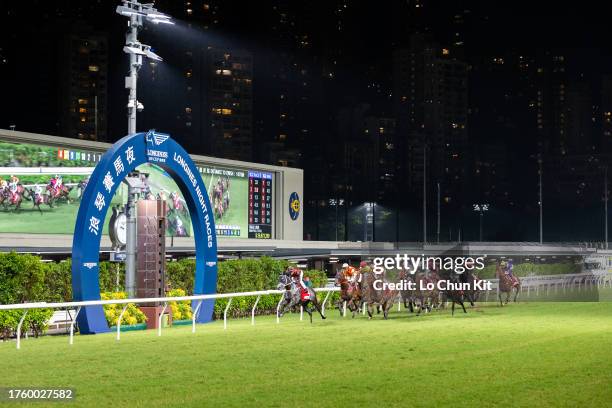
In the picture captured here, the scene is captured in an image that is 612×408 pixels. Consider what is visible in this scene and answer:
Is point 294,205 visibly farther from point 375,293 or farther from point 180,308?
point 180,308

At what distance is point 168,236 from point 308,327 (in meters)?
18.6

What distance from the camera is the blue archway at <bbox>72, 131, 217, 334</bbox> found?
17672mm

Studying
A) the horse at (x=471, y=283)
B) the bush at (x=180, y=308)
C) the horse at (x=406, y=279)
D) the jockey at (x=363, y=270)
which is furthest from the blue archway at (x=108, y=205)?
the horse at (x=471, y=283)

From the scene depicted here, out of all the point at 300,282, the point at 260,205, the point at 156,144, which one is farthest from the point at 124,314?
the point at 260,205

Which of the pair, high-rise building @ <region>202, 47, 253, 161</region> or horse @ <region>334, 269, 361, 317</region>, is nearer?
horse @ <region>334, 269, 361, 317</region>

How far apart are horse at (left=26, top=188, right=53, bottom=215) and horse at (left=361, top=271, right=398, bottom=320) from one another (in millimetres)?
13086

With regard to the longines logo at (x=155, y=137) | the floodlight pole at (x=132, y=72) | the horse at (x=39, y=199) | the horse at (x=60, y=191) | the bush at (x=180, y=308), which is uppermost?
the floodlight pole at (x=132, y=72)

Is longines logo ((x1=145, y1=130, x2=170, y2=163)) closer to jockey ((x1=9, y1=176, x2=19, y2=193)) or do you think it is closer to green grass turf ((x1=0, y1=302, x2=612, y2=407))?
green grass turf ((x1=0, y1=302, x2=612, y2=407))

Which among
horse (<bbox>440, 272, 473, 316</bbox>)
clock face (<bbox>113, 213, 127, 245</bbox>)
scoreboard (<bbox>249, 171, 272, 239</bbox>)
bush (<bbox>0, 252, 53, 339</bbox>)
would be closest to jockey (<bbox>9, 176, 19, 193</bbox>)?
clock face (<bbox>113, 213, 127, 245</bbox>)

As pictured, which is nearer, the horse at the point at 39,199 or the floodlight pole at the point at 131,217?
the floodlight pole at the point at 131,217

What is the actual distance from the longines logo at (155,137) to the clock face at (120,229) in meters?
2.03

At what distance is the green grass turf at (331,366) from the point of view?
9.27 m

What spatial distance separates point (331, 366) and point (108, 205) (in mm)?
8389

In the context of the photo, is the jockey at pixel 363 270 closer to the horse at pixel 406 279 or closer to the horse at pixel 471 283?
the horse at pixel 406 279
